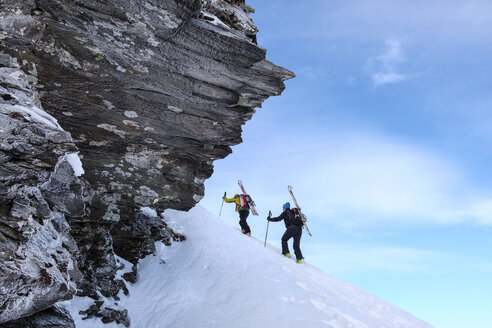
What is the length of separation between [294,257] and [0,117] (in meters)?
18.3

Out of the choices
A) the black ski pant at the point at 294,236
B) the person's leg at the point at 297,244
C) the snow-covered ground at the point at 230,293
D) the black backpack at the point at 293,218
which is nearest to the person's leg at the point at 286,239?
the black ski pant at the point at 294,236

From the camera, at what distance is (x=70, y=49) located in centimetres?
831

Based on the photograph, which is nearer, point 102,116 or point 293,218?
point 102,116

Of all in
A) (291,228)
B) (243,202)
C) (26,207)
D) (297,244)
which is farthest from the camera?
(243,202)

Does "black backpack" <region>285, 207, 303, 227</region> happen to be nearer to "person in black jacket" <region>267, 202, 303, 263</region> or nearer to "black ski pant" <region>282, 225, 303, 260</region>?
"person in black jacket" <region>267, 202, 303, 263</region>

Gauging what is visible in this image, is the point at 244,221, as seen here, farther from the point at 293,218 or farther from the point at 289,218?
the point at 293,218

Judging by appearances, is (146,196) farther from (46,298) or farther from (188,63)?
(46,298)

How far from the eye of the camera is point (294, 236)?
20.6m

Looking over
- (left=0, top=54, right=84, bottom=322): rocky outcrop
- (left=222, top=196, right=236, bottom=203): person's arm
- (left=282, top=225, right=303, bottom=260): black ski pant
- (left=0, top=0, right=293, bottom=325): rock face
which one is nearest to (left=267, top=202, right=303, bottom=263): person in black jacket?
(left=282, top=225, right=303, bottom=260): black ski pant

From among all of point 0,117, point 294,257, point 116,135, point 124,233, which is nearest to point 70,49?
point 116,135

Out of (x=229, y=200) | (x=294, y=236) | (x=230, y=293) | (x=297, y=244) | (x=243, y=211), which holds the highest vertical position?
(x=229, y=200)

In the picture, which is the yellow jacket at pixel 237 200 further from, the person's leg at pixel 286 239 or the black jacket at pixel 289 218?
the person's leg at pixel 286 239

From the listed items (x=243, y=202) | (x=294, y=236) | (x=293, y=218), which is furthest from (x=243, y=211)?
(x=294, y=236)

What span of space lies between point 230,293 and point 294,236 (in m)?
8.27
